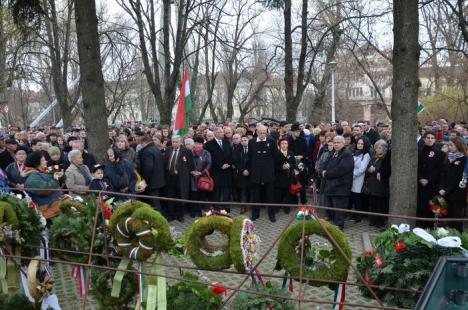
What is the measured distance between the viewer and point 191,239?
13.2 feet

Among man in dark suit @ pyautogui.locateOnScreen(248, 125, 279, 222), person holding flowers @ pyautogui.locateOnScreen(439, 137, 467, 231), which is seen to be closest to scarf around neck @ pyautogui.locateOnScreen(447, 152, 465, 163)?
person holding flowers @ pyautogui.locateOnScreen(439, 137, 467, 231)

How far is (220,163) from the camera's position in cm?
1002

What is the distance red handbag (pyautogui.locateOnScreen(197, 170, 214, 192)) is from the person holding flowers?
4.39 meters

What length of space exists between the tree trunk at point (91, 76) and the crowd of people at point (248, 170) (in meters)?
0.25

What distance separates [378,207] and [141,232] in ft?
19.7

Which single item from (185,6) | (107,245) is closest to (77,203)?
(107,245)

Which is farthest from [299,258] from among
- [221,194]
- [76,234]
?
[221,194]

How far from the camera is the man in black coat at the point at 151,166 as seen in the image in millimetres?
9047

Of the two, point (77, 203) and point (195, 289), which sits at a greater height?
point (77, 203)

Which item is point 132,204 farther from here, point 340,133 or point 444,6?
point 444,6

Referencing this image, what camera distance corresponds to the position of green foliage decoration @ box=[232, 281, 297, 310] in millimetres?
3840

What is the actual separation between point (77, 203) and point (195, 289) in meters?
1.53

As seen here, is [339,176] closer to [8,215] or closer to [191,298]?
[191,298]

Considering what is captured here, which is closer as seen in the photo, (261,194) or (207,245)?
(207,245)
